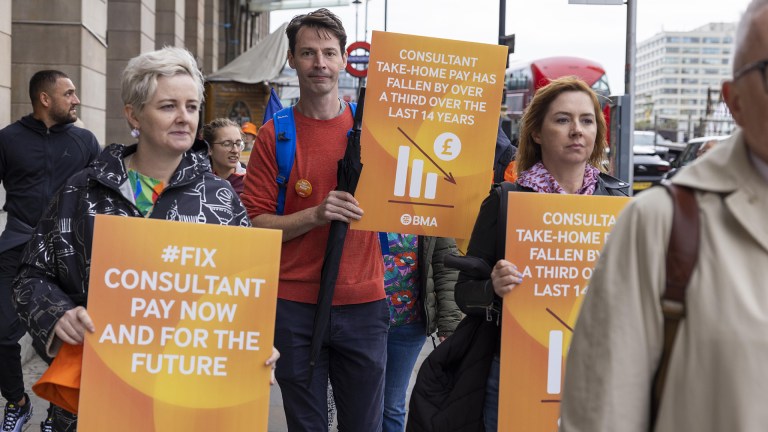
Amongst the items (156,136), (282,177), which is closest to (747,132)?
(156,136)

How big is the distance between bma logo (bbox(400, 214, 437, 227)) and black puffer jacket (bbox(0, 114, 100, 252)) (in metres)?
3.55

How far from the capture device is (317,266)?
378 cm

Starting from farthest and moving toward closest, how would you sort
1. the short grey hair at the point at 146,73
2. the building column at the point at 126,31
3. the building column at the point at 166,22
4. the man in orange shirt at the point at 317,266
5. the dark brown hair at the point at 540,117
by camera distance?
1. the building column at the point at 166,22
2. the building column at the point at 126,31
3. the man in orange shirt at the point at 317,266
4. the dark brown hair at the point at 540,117
5. the short grey hair at the point at 146,73

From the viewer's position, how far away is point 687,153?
86.4 ft

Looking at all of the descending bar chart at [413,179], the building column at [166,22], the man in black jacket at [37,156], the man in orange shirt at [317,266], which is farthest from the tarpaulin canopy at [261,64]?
the descending bar chart at [413,179]

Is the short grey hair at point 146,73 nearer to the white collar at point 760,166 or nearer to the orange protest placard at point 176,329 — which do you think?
the orange protest placard at point 176,329

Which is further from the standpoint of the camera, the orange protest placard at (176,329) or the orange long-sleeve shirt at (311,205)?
the orange long-sleeve shirt at (311,205)

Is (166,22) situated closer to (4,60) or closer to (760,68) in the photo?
(4,60)

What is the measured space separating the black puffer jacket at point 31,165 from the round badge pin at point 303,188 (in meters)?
3.22

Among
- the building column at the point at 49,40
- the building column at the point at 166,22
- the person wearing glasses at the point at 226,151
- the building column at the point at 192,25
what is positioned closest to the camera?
the person wearing glasses at the point at 226,151

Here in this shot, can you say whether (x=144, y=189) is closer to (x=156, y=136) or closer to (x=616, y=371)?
(x=156, y=136)

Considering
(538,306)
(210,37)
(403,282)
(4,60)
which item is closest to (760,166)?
(538,306)

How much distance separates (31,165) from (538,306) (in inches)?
170

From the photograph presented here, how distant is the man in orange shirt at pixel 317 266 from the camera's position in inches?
148
